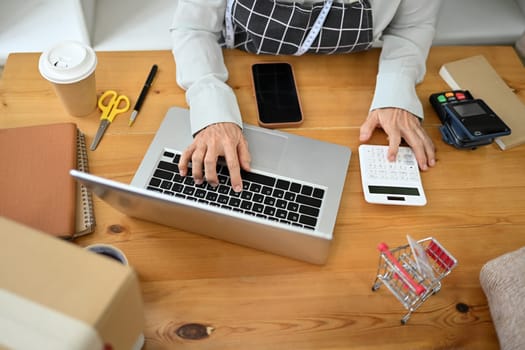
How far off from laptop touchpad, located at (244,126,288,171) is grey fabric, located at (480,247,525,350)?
39 centimetres

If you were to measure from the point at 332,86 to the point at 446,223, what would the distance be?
37 centimetres

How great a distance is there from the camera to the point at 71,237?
0.80 metres

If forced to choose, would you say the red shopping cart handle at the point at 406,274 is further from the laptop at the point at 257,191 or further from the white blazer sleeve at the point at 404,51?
the white blazer sleeve at the point at 404,51

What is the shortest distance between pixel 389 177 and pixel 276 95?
0.28 metres

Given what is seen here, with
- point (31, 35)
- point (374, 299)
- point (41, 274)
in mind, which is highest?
point (41, 274)

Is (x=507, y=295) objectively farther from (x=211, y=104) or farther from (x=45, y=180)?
(x=45, y=180)

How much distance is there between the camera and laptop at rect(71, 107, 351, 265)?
0.71 metres

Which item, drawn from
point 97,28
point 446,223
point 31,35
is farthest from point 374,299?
point 31,35

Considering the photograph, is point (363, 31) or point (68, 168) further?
point (363, 31)

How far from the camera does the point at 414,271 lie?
0.75m

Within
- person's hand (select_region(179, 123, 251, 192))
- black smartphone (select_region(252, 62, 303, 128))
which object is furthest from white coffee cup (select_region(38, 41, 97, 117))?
black smartphone (select_region(252, 62, 303, 128))

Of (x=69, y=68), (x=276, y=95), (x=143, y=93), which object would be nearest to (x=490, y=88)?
(x=276, y=95)

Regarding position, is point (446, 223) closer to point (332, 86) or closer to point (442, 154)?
point (442, 154)

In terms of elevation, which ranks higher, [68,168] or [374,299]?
[68,168]
